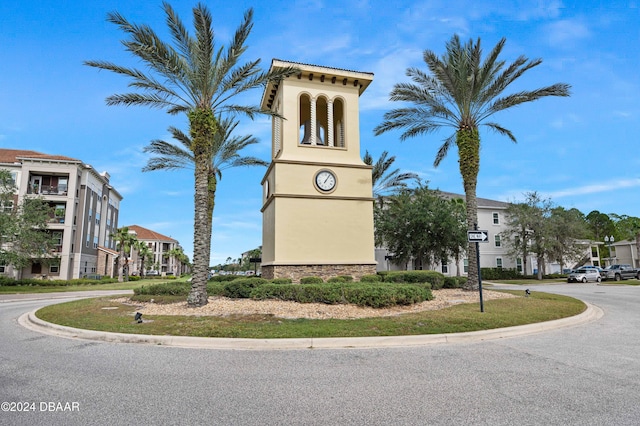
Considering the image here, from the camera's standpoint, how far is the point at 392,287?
13.0m

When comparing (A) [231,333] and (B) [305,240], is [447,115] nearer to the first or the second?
(B) [305,240]

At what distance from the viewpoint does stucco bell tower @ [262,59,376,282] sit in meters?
20.6

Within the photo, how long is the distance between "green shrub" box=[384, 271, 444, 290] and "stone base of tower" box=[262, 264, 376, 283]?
2141 millimetres

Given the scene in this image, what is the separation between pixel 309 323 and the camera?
10242mm

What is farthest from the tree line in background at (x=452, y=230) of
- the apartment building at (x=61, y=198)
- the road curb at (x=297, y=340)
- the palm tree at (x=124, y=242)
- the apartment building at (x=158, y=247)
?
the apartment building at (x=158, y=247)

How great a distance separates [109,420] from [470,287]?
56.5 feet

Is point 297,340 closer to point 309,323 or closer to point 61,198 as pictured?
point 309,323

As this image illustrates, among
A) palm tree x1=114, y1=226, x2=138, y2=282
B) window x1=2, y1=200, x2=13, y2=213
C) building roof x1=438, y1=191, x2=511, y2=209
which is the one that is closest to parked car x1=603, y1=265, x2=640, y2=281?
building roof x1=438, y1=191, x2=511, y2=209

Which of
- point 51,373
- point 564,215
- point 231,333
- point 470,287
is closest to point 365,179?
point 470,287

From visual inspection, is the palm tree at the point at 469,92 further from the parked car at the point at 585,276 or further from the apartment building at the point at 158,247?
the apartment building at the point at 158,247

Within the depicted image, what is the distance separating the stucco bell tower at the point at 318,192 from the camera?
20.6 meters

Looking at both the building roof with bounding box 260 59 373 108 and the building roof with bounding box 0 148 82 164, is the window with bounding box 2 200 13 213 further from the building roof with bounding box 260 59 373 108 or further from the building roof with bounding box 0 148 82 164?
the building roof with bounding box 260 59 373 108

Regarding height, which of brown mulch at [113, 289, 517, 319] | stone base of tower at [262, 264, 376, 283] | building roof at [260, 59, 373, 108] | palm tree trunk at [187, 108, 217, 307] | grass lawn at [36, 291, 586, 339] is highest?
building roof at [260, 59, 373, 108]

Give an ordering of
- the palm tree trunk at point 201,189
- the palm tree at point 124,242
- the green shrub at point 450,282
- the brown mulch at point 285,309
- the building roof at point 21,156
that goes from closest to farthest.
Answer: the brown mulch at point 285,309
the palm tree trunk at point 201,189
the green shrub at point 450,282
the building roof at point 21,156
the palm tree at point 124,242
